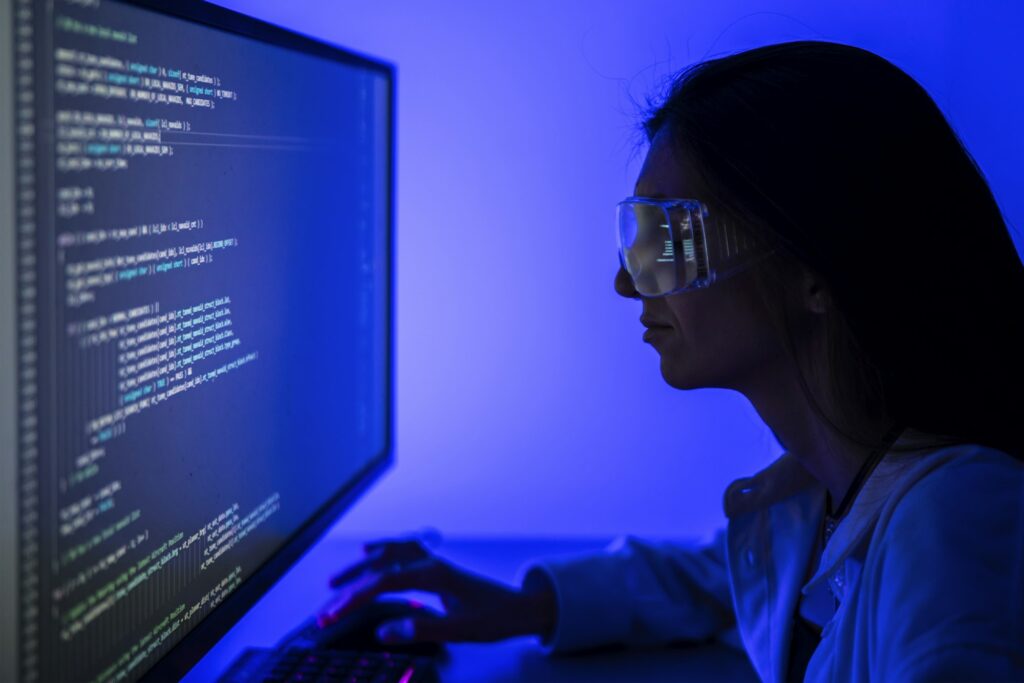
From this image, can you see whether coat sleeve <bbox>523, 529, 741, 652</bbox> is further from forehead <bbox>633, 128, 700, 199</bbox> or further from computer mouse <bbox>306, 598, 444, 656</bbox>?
forehead <bbox>633, 128, 700, 199</bbox>

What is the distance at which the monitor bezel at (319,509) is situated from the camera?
2.33 ft

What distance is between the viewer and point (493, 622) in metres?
1.06

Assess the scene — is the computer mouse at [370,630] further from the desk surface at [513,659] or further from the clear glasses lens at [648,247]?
the clear glasses lens at [648,247]

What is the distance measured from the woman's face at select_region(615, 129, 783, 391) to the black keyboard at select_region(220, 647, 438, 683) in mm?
355

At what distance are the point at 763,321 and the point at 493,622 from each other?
1.43 ft

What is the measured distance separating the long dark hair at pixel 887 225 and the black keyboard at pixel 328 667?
0.47 meters

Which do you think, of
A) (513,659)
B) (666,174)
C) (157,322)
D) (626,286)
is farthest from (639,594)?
(157,322)

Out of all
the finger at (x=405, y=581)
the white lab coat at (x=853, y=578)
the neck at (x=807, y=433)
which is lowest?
the finger at (x=405, y=581)

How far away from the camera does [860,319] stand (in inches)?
31.7

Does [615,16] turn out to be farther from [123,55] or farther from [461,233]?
[123,55]

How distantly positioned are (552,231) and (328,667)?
725 millimetres

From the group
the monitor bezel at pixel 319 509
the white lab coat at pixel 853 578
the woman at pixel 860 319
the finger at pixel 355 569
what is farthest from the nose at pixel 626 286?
the finger at pixel 355 569

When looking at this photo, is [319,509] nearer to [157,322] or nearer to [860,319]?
[157,322]

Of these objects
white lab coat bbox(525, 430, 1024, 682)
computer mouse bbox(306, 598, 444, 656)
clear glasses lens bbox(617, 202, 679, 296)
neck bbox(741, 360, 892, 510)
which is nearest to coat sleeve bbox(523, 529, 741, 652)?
white lab coat bbox(525, 430, 1024, 682)
